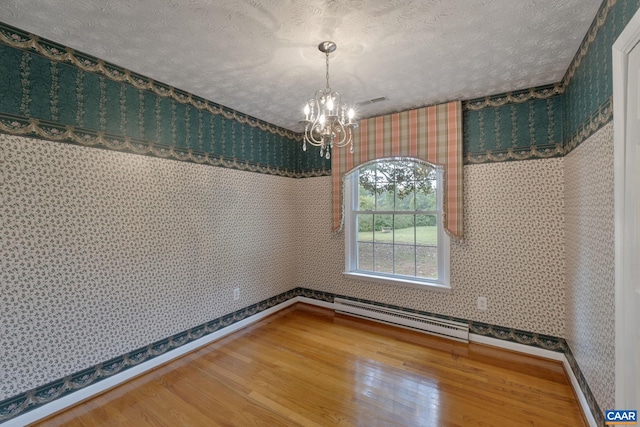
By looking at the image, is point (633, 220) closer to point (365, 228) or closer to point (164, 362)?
point (365, 228)

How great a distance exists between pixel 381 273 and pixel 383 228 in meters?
0.57

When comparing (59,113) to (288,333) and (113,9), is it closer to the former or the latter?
(113,9)

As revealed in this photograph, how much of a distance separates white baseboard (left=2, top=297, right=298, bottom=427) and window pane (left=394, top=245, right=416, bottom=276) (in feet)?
6.54

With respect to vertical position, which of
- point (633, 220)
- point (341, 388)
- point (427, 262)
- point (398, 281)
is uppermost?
point (633, 220)

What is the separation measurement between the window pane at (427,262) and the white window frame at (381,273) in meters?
0.05

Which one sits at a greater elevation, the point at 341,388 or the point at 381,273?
the point at 381,273

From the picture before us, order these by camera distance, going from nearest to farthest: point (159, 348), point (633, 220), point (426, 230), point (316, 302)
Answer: point (633, 220) → point (159, 348) → point (426, 230) → point (316, 302)

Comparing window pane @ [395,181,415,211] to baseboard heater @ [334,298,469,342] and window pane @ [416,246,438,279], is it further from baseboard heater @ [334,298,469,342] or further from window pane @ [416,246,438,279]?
baseboard heater @ [334,298,469,342]

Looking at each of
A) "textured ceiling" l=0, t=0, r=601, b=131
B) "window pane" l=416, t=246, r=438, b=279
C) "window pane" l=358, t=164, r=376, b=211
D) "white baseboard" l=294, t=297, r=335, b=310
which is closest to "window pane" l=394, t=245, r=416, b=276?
"window pane" l=416, t=246, r=438, b=279

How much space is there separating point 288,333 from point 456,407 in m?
1.72

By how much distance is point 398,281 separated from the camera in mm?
3121

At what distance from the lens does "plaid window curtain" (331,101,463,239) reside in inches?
109

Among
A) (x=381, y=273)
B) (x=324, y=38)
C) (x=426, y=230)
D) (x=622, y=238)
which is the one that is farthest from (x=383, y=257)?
(x=324, y=38)

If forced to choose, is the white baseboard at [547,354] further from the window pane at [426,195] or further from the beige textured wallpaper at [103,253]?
the beige textured wallpaper at [103,253]
